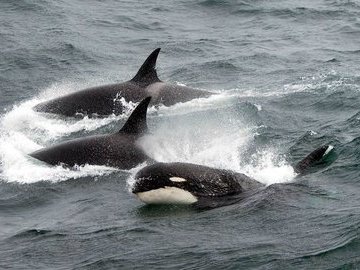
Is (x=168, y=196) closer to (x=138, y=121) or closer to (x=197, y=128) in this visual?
(x=138, y=121)

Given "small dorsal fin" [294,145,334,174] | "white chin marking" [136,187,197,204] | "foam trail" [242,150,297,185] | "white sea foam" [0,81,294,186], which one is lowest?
"white sea foam" [0,81,294,186]

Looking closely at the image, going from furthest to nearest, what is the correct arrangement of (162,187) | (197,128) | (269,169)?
(197,128) < (269,169) < (162,187)

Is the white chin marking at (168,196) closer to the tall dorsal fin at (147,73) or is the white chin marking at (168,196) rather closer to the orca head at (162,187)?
the orca head at (162,187)

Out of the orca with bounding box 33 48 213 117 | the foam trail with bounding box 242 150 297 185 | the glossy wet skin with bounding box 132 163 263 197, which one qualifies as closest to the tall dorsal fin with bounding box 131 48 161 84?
the orca with bounding box 33 48 213 117

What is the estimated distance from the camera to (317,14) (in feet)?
132

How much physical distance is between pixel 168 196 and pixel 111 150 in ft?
14.7

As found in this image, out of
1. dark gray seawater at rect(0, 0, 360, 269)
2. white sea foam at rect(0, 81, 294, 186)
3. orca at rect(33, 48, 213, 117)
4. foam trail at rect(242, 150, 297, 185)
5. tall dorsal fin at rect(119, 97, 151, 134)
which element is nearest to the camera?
dark gray seawater at rect(0, 0, 360, 269)

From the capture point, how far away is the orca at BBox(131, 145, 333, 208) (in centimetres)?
1534

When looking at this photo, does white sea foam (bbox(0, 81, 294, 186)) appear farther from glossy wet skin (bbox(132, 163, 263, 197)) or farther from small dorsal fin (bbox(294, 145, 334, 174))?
glossy wet skin (bbox(132, 163, 263, 197))

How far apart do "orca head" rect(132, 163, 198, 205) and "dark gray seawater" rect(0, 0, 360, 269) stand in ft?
0.78

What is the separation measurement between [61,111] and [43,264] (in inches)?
460

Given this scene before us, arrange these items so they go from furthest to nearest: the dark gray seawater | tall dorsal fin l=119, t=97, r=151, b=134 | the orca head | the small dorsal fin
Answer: tall dorsal fin l=119, t=97, r=151, b=134
the small dorsal fin
the orca head
the dark gray seawater

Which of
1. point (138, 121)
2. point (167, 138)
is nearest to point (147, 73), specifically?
point (167, 138)

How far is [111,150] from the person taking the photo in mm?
19562
